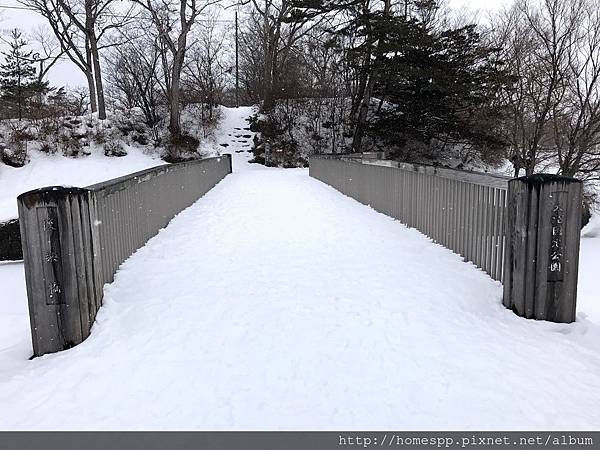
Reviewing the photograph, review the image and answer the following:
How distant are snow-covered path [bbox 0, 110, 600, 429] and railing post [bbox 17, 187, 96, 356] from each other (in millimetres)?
180

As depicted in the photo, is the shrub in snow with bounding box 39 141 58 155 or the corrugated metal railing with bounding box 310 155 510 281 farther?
the shrub in snow with bounding box 39 141 58 155

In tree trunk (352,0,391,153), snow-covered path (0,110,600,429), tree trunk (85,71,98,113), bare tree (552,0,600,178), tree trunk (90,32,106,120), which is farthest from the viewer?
tree trunk (85,71,98,113)

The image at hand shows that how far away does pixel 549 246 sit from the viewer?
383 cm

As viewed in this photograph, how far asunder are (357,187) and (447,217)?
18.3 feet

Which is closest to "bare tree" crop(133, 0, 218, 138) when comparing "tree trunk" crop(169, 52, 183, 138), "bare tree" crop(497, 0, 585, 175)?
"tree trunk" crop(169, 52, 183, 138)

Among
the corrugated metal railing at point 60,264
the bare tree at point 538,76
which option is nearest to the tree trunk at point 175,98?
the bare tree at point 538,76

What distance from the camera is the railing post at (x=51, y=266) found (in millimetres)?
3525

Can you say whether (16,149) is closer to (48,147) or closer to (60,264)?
(48,147)

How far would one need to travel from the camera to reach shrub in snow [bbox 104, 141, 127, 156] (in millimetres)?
26656

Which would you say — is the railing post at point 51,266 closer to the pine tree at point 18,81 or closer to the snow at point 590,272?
the snow at point 590,272

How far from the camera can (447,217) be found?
20.5ft

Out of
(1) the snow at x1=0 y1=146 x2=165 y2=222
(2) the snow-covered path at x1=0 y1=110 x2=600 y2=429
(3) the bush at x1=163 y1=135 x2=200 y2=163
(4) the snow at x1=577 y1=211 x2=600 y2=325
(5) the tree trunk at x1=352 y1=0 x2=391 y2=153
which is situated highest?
(5) the tree trunk at x1=352 y1=0 x2=391 y2=153

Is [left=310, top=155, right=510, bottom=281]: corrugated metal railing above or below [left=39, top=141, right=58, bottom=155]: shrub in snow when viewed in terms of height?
below

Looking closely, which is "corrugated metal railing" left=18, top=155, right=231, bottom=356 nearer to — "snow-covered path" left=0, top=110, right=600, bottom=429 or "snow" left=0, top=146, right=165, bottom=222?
"snow-covered path" left=0, top=110, right=600, bottom=429
